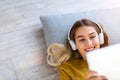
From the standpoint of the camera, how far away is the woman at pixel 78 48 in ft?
3.55

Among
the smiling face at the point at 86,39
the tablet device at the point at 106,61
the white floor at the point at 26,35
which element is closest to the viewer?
the tablet device at the point at 106,61

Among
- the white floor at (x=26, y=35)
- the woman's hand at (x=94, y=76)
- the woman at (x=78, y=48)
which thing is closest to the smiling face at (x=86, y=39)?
the woman at (x=78, y=48)

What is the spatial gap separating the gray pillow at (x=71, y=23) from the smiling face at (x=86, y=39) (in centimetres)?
21

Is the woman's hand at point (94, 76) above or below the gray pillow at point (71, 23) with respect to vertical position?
below

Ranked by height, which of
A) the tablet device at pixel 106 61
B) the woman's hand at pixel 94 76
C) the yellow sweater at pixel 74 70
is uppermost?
the tablet device at pixel 106 61

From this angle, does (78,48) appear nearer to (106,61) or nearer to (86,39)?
(86,39)

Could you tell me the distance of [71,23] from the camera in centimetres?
136

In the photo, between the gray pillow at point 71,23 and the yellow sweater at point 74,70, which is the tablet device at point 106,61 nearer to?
the yellow sweater at point 74,70

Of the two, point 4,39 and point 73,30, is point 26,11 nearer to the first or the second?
point 4,39

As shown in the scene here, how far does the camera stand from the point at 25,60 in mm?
1363

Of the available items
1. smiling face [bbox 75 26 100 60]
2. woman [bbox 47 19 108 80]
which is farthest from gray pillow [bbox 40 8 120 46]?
smiling face [bbox 75 26 100 60]

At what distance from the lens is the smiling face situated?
1070mm

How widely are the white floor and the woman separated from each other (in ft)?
0.43

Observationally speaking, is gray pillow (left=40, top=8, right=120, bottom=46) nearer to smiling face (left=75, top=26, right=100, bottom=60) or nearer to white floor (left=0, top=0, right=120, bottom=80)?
white floor (left=0, top=0, right=120, bottom=80)
